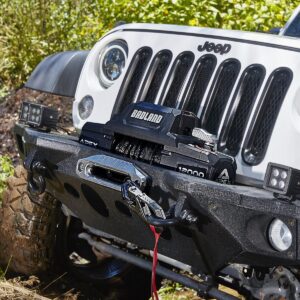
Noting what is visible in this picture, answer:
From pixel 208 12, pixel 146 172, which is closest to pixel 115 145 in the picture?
pixel 146 172

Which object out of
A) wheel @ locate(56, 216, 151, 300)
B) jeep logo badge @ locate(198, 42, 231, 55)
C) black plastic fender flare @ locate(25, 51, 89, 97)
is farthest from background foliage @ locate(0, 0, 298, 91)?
jeep logo badge @ locate(198, 42, 231, 55)

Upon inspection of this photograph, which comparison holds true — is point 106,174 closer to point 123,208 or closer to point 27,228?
point 123,208

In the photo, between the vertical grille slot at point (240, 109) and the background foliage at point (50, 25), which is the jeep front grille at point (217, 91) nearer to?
the vertical grille slot at point (240, 109)

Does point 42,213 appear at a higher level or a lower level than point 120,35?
lower

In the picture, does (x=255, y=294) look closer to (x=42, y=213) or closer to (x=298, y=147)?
(x=298, y=147)

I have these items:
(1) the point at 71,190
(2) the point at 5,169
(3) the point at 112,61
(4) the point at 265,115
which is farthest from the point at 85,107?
(2) the point at 5,169

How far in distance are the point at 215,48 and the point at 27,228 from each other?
5.39 feet

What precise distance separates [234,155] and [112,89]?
→ 1.04 m

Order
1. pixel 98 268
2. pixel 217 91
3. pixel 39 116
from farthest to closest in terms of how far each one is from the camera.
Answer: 1. pixel 98 268
2. pixel 39 116
3. pixel 217 91

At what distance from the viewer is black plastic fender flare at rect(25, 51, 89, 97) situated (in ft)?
16.5

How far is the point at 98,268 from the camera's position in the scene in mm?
5301

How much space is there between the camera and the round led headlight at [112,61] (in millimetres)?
4684

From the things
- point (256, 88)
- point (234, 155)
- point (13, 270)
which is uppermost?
point (256, 88)

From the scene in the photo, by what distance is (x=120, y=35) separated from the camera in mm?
4676
